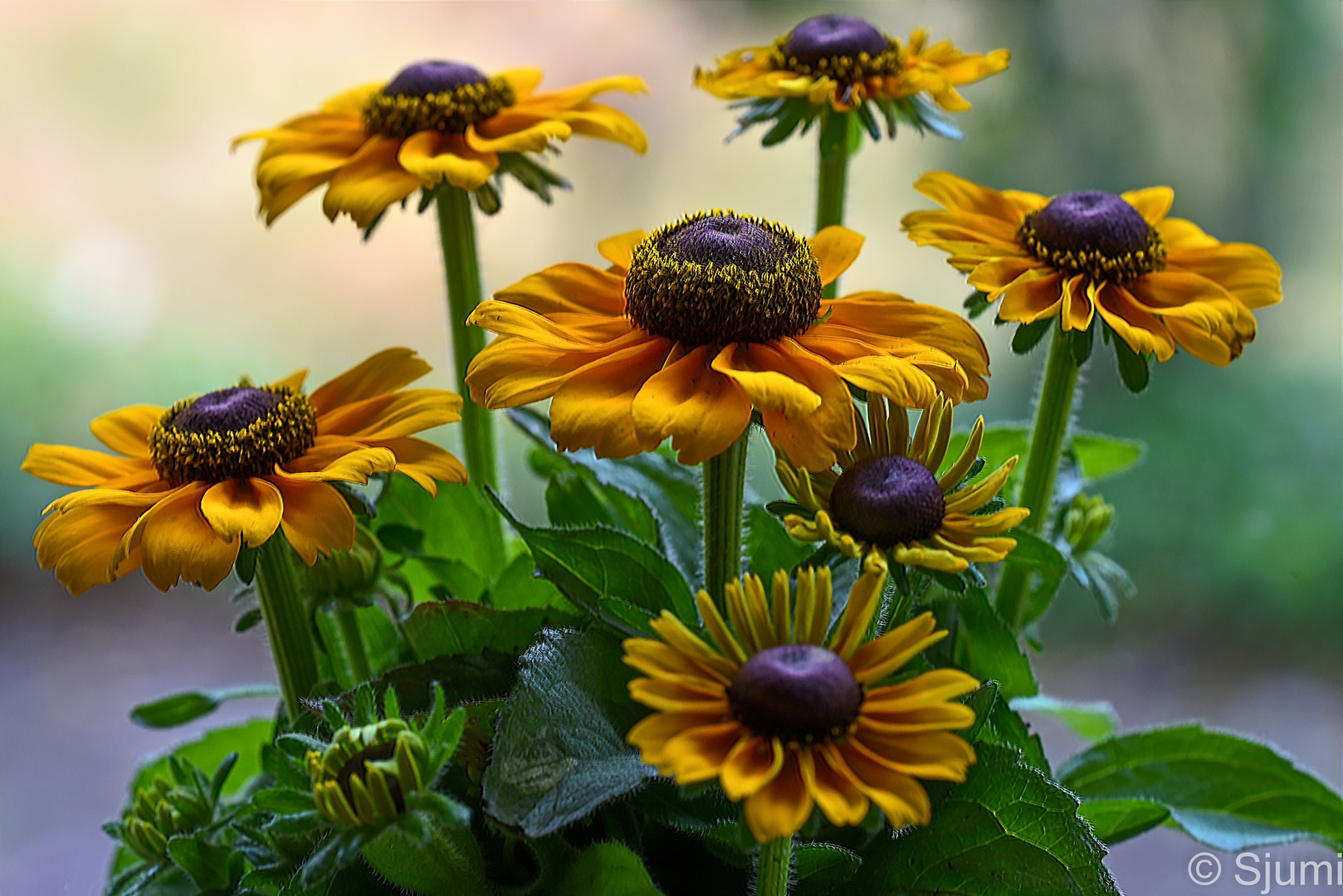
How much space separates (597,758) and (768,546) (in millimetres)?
158

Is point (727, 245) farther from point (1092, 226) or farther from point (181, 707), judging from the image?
point (181, 707)

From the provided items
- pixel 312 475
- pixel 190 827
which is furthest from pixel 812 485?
pixel 190 827

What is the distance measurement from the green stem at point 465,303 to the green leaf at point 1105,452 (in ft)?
0.96

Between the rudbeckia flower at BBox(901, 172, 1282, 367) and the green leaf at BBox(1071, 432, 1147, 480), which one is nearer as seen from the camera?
the rudbeckia flower at BBox(901, 172, 1282, 367)

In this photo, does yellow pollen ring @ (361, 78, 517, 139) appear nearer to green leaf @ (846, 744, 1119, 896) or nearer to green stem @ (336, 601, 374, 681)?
green stem @ (336, 601, 374, 681)

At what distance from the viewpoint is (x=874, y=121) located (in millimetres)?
546

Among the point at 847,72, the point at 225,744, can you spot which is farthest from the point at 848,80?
the point at 225,744

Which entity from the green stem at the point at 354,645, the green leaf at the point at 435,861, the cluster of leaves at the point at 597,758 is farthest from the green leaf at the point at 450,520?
the green leaf at the point at 435,861

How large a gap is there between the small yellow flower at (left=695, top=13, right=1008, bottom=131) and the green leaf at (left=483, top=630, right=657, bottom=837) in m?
0.25

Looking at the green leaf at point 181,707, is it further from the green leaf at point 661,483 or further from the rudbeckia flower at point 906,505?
the rudbeckia flower at point 906,505

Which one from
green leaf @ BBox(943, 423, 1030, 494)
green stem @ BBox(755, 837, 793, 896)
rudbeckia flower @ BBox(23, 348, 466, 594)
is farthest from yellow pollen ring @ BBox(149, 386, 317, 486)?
green leaf @ BBox(943, 423, 1030, 494)

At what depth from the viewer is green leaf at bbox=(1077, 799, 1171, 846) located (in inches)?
19.8

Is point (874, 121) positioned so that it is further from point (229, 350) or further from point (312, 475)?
point (229, 350)

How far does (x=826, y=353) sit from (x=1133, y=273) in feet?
0.50
